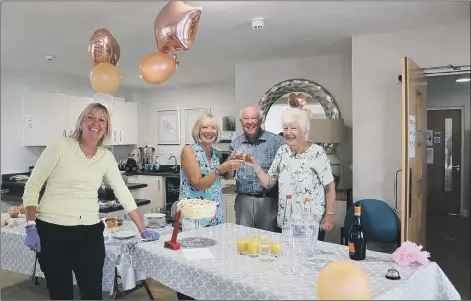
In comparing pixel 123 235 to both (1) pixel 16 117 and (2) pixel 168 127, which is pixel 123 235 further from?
(2) pixel 168 127

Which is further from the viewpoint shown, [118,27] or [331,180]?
[118,27]

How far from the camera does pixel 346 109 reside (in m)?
4.12

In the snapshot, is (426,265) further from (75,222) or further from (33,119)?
(33,119)

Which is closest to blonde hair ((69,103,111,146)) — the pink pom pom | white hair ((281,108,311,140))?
white hair ((281,108,311,140))

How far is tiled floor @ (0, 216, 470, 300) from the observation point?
10.0 feet

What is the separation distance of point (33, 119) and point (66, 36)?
6.82ft

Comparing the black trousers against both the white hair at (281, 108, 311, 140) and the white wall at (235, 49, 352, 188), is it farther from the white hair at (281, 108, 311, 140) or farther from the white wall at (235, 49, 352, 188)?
the white wall at (235, 49, 352, 188)

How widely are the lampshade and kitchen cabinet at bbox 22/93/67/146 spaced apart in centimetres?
322

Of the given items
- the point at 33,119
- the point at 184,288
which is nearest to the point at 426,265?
the point at 184,288

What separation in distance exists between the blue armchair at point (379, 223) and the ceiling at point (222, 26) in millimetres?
1470

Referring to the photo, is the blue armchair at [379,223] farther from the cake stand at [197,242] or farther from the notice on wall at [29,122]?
the notice on wall at [29,122]

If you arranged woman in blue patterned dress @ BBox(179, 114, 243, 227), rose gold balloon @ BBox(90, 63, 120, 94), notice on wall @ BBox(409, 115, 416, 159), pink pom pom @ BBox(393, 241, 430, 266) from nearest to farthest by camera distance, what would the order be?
pink pom pom @ BBox(393, 241, 430, 266) → woman in blue patterned dress @ BBox(179, 114, 243, 227) → rose gold balloon @ BBox(90, 63, 120, 94) → notice on wall @ BBox(409, 115, 416, 159)

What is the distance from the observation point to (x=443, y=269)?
3.66m

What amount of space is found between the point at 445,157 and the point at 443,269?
343 centimetres
